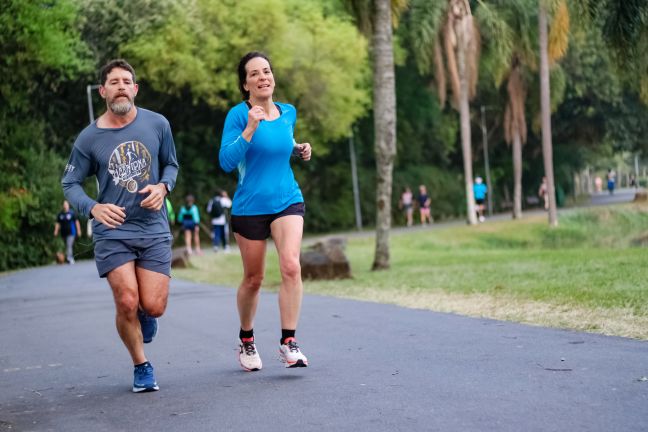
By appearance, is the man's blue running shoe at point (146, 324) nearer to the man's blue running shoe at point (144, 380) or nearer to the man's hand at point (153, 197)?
the man's blue running shoe at point (144, 380)

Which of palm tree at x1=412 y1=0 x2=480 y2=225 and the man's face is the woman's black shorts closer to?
the man's face

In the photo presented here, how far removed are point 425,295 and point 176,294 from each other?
462cm

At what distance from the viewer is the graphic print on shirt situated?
6.80m

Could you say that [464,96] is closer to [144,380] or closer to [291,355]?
[291,355]

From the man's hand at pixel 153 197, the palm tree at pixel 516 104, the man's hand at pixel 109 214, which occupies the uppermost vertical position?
the palm tree at pixel 516 104

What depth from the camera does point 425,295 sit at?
14.4 meters

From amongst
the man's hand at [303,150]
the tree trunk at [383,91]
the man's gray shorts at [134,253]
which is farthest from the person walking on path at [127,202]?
the tree trunk at [383,91]

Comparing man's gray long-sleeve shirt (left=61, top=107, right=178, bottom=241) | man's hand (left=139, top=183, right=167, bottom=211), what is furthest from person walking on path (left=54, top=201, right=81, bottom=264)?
man's hand (left=139, top=183, right=167, bottom=211)

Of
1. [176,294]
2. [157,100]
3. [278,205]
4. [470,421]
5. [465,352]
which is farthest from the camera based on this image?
[157,100]

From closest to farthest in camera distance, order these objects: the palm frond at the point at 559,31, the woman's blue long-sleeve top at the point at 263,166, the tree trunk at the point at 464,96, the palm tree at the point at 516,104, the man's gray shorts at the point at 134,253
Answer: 1. the man's gray shorts at the point at 134,253
2. the woman's blue long-sleeve top at the point at 263,166
3. the palm frond at the point at 559,31
4. the tree trunk at the point at 464,96
5. the palm tree at the point at 516,104

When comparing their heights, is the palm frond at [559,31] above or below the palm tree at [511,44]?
below

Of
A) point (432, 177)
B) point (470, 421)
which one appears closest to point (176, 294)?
point (470, 421)

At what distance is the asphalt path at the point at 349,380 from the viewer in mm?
5523

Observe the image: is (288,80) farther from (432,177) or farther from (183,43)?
(432,177)
